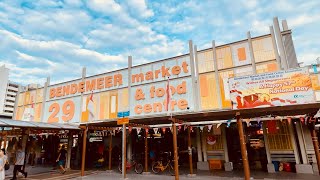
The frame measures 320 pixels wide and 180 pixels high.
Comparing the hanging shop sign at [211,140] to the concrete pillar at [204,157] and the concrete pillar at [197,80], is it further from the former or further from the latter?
the concrete pillar at [197,80]

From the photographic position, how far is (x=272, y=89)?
11.4 m

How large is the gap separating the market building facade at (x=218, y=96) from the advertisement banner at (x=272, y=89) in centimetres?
4

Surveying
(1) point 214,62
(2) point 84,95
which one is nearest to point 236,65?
(1) point 214,62

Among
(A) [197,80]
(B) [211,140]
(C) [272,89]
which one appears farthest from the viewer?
(A) [197,80]

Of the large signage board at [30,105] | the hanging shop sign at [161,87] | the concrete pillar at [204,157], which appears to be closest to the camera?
the concrete pillar at [204,157]

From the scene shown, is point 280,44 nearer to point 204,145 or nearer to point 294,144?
point 294,144

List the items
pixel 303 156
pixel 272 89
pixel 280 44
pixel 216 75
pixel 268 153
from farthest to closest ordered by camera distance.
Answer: pixel 216 75
pixel 280 44
pixel 268 153
pixel 303 156
pixel 272 89

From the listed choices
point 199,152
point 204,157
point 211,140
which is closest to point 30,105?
A: point 199,152

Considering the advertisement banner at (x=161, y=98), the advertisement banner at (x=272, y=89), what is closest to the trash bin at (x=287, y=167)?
the advertisement banner at (x=272, y=89)

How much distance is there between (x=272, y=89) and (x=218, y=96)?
16.4 ft

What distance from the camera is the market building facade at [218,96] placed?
11.6 meters

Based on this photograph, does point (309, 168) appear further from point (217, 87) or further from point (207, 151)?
point (217, 87)

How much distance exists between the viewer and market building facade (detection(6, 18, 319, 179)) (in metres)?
11.6

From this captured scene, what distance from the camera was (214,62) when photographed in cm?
1683
